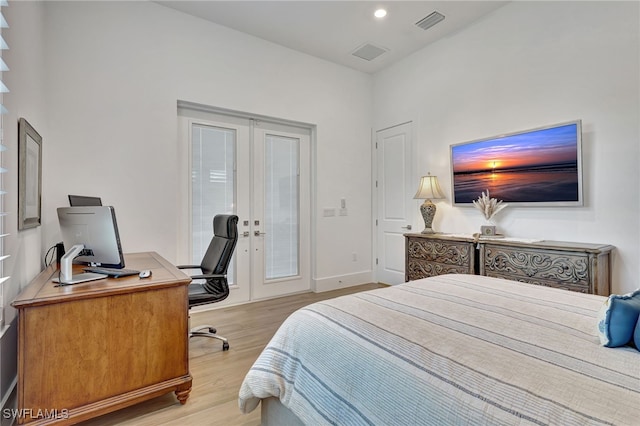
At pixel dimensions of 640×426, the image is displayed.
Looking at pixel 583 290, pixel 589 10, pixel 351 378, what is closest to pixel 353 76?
pixel 589 10

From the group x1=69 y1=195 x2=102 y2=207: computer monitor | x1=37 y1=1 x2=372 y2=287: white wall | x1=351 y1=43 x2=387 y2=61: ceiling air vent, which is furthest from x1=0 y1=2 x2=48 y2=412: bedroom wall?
x1=351 y1=43 x2=387 y2=61: ceiling air vent

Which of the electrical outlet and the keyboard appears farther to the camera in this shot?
the electrical outlet

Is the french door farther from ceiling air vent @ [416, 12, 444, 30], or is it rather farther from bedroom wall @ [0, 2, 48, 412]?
ceiling air vent @ [416, 12, 444, 30]

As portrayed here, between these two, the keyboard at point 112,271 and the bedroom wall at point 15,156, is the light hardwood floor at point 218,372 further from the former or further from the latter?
the bedroom wall at point 15,156

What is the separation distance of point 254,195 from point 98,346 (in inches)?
99.1

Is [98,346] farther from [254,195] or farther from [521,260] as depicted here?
[521,260]

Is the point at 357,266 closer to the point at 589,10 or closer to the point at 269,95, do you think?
the point at 269,95

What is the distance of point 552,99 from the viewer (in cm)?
298

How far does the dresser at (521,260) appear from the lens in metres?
2.44

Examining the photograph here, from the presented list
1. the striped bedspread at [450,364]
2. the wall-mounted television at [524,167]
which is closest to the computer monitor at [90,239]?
the striped bedspread at [450,364]

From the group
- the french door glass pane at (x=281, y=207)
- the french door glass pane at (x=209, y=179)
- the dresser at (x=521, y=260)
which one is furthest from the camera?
the french door glass pane at (x=281, y=207)

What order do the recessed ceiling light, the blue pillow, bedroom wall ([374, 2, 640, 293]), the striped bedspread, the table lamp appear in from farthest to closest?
1. the table lamp
2. the recessed ceiling light
3. bedroom wall ([374, 2, 640, 293])
4. the blue pillow
5. the striped bedspread

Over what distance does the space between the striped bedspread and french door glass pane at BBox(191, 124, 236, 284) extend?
2.49 m

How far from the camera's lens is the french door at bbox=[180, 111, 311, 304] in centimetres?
361
